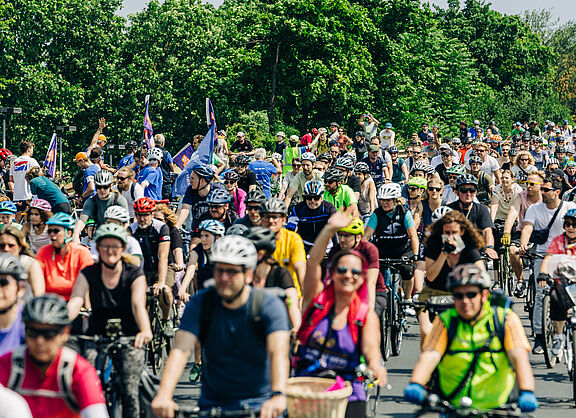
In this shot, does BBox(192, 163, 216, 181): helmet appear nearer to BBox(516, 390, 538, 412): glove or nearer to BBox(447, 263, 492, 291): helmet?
BBox(447, 263, 492, 291): helmet

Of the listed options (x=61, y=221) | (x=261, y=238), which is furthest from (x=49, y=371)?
(x=61, y=221)

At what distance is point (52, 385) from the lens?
486 centimetres

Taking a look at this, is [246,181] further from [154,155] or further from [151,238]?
[151,238]

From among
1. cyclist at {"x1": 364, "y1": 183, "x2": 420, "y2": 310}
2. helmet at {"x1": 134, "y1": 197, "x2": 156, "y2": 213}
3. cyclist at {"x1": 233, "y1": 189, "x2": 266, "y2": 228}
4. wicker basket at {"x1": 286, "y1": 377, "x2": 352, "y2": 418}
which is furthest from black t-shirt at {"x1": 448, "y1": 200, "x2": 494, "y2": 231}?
wicker basket at {"x1": 286, "y1": 377, "x2": 352, "y2": 418}

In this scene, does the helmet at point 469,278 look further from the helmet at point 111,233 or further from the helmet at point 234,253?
the helmet at point 111,233

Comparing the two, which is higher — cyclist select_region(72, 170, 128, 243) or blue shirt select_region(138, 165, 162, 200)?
blue shirt select_region(138, 165, 162, 200)

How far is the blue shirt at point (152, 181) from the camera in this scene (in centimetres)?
1608

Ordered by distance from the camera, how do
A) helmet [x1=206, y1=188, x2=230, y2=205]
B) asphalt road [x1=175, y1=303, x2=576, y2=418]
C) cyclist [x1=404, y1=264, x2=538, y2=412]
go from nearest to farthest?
cyclist [x1=404, y1=264, x2=538, y2=412], asphalt road [x1=175, y1=303, x2=576, y2=418], helmet [x1=206, y1=188, x2=230, y2=205]

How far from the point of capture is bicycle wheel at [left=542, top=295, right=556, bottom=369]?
10.8 metres

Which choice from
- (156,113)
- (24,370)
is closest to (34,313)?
(24,370)

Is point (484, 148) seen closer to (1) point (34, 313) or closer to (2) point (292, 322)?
(2) point (292, 322)

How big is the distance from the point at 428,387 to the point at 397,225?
18.3ft

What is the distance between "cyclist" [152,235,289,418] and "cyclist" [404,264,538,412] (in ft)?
3.26

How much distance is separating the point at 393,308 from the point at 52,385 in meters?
7.13
